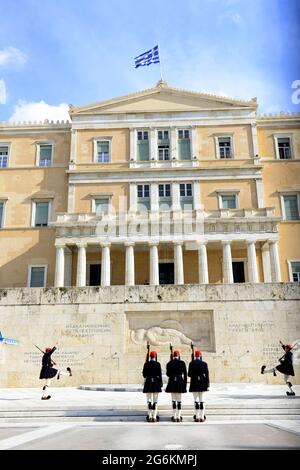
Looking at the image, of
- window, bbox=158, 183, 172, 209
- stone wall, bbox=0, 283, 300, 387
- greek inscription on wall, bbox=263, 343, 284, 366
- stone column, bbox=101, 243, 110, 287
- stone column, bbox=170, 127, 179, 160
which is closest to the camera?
greek inscription on wall, bbox=263, 343, 284, 366

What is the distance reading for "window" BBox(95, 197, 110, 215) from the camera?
110ft

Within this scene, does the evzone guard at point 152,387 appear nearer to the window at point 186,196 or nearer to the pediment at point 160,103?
the window at point 186,196

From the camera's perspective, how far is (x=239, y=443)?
620cm

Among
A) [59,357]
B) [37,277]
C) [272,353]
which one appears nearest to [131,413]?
[59,357]

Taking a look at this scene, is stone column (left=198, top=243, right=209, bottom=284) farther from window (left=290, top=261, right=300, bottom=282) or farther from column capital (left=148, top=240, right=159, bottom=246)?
window (left=290, top=261, right=300, bottom=282)

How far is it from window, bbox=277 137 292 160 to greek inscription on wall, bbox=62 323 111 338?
25.6m

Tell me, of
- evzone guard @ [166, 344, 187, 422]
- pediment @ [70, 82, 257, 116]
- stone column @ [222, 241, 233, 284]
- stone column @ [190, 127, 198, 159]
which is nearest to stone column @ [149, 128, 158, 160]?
pediment @ [70, 82, 257, 116]

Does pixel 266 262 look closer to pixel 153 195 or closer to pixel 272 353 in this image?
pixel 153 195

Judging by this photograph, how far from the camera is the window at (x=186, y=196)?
33.3 meters

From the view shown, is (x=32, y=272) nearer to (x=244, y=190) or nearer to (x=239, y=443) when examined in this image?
(x=244, y=190)

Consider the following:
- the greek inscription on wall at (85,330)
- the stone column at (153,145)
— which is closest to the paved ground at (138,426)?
the greek inscription on wall at (85,330)

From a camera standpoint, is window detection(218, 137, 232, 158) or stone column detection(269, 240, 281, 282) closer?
stone column detection(269, 240, 281, 282)

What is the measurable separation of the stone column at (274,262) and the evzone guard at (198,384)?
20203 mm

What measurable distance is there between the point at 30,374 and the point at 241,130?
27.6m
